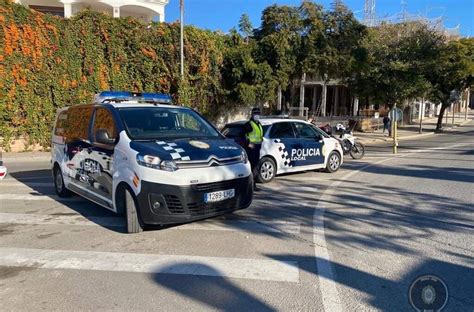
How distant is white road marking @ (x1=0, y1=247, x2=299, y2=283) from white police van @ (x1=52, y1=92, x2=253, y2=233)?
0.80 metres

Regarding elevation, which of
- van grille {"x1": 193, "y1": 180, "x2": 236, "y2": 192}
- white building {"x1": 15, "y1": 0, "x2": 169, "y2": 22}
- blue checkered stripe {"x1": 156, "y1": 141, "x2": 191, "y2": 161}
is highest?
white building {"x1": 15, "y1": 0, "x2": 169, "y2": 22}

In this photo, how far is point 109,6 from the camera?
32062 mm

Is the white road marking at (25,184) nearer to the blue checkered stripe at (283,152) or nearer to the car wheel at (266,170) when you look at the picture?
the car wheel at (266,170)

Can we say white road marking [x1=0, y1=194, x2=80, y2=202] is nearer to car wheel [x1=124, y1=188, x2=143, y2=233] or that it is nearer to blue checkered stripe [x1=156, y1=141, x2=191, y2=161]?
car wheel [x1=124, y1=188, x2=143, y2=233]

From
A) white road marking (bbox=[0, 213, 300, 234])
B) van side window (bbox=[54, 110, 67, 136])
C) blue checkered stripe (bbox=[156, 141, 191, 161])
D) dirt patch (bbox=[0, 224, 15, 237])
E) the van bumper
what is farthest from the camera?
van side window (bbox=[54, 110, 67, 136])

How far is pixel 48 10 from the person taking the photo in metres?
33.8

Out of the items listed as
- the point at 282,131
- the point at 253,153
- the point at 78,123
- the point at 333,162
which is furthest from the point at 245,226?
the point at 333,162

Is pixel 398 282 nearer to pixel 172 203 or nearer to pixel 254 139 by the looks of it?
pixel 172 203

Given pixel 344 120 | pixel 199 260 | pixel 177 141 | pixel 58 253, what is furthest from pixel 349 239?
pixel 344 120

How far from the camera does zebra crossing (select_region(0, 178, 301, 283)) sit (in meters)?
4.55

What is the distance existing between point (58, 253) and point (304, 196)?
4.84 meters

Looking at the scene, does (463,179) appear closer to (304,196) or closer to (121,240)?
(304,196)
